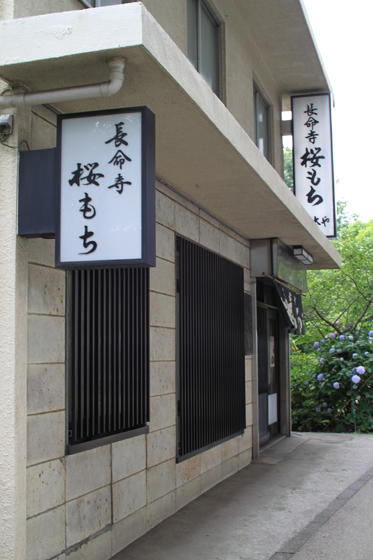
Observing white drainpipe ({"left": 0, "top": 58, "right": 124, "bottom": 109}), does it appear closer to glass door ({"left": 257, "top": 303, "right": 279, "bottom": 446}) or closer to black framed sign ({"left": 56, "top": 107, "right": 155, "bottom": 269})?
black framed sign ({"left": 56, "top": 107, "right": 155, "bottom": 269})

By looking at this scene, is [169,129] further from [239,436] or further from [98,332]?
[239,436]

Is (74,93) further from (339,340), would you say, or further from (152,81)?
(339,340)

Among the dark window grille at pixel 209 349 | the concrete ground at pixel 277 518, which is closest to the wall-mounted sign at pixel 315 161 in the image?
the dark window grille at pixel 209 349

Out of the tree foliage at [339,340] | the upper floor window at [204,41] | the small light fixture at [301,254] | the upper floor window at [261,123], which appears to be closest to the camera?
the upper floor window at [204,41]

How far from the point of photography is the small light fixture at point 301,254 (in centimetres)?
991

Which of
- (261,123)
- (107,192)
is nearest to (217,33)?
(261,123)

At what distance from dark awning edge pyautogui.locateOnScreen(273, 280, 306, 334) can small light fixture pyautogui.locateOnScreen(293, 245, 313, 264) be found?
0.62 m

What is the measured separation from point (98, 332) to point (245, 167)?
2.29m

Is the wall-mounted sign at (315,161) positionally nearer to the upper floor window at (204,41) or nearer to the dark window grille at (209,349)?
the dark window grille at (209,349)

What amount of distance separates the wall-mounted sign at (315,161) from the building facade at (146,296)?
1169mm

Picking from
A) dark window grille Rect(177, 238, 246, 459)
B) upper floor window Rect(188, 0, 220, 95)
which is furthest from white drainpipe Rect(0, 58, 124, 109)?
upper floor window Rect(188, 0, 220, 95)

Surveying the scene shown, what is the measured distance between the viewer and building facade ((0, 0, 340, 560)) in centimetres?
369

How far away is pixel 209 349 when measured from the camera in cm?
740

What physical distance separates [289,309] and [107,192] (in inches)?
301
